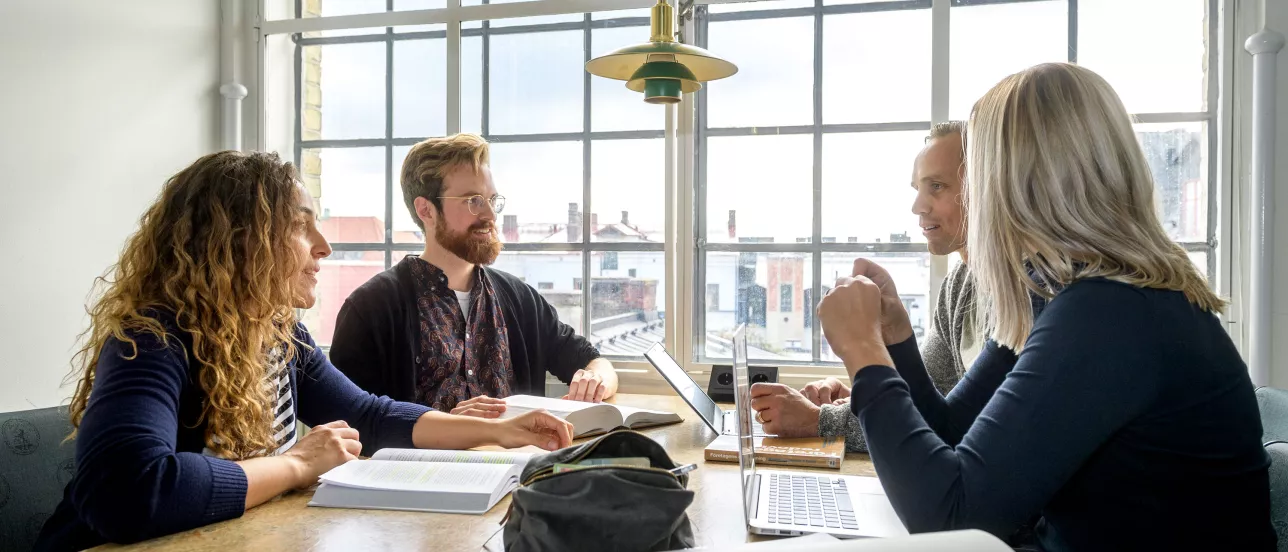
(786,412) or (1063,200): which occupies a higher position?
(1063,200)

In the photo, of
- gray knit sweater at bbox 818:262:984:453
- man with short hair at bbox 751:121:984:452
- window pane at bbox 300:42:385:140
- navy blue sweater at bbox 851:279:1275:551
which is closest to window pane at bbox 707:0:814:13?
man with short hair at bbox 751:121:984:452

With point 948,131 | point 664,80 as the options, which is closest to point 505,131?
point 664,80

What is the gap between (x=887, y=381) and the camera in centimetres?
117

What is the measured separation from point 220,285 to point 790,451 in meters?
1.08

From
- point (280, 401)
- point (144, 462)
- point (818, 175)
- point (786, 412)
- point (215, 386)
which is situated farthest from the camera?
point (818, 175)

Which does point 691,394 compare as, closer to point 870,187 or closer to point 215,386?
point 215,386

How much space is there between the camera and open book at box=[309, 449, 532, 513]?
1294 mm

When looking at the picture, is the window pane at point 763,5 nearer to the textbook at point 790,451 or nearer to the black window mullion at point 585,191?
the black window mullion at point 585,191

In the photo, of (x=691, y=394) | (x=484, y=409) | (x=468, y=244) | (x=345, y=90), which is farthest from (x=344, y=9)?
(x=691, y=394)

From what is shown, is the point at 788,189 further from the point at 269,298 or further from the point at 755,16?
the point at 269,298

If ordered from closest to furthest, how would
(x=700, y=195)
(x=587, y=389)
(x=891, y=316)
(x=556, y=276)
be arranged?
(x=891, y=316) → (x=587, y=389) → (x=700, y=195) → (x=556, y=276)

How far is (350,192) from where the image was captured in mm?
3453

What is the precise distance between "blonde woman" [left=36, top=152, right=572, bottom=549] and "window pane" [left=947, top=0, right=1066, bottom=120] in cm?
196

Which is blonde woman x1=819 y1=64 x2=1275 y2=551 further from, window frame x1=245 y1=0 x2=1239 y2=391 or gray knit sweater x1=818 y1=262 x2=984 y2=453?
window frame x1=245 y1=0 x2=1239 y2=391
